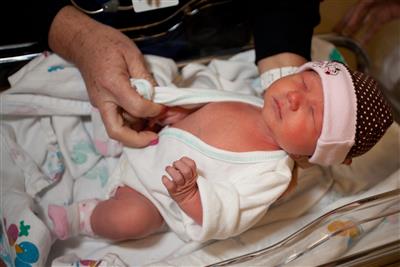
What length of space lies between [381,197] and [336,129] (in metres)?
0.14

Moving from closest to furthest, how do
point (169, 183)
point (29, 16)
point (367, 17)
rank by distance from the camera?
point (169, 183)
point (29, 16)
point (367, 17)

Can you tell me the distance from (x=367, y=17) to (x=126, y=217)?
985mm

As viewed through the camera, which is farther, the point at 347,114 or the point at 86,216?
the point at 86,216

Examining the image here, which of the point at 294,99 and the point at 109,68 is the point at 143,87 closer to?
the point at 109,68

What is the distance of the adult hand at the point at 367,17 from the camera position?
1416 mm

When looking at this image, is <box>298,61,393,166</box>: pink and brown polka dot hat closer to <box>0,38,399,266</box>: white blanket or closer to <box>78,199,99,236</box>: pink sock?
<box>0,38,399,266</box>: white blanket

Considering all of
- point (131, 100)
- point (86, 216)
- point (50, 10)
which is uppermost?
point (50, 10)

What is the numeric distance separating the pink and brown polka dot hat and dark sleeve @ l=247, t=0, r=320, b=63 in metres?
0.19

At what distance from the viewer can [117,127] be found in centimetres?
92

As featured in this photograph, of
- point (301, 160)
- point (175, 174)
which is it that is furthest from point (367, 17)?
point (175, 174)

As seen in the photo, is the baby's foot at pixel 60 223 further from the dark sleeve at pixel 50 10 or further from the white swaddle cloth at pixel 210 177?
the dark sleeve at pixel 50 10

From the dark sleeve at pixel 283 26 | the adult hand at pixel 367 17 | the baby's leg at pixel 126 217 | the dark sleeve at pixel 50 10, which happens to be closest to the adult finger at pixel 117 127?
the baby's leg at pixel 126 217

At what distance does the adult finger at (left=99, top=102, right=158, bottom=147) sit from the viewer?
3.01ft

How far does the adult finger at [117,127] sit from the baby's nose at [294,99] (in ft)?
0.97
